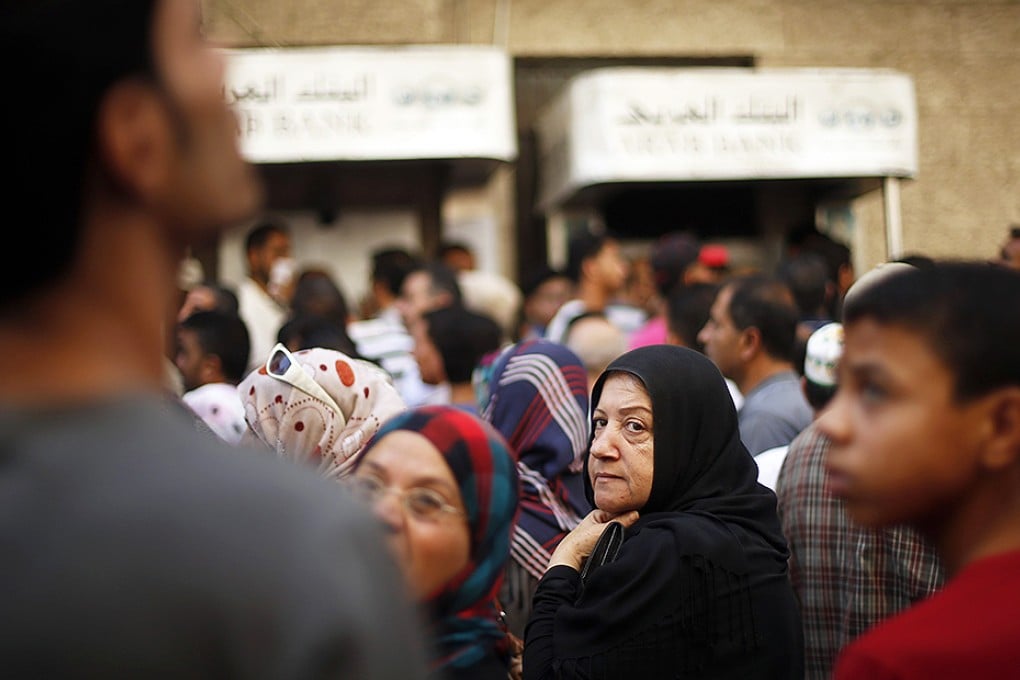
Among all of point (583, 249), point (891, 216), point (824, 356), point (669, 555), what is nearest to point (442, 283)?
point (583, 249)

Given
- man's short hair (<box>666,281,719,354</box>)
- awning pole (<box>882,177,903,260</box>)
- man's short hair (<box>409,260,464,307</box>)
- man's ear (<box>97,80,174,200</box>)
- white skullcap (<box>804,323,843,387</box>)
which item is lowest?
white skullcap (<box>804,323,843,387</box>)

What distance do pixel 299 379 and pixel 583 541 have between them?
807mm

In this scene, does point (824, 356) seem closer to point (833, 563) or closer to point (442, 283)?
point (833, 563)

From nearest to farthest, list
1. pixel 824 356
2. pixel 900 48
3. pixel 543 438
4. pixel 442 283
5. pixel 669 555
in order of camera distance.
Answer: pixel 669 555
pixel 543 438
pixel 824 356
pixel 442 283
pixel 900 48

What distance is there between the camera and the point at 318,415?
10.5 ft

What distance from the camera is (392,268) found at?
27.6 ft

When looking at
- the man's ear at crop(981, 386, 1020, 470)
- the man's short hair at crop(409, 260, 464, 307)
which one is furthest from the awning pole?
the man's ear at crop(981, 386, 1020, 470)

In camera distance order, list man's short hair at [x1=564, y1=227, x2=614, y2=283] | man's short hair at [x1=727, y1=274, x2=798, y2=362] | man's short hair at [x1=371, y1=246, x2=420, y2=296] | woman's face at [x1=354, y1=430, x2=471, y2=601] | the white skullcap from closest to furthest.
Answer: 1. woman's face at [x1=354, y1=430, x2=471, y2=601]
2. the white skullcap
3. man's short hair at [x1=727, y1=274, x2=798, y2=362]
4. man's short hair at [x1=564, y1=227, x2=614, y2=283]
5. man's short hair at [x1=371, y1=246, x2=420, y2=296]

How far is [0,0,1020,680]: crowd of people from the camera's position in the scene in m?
1.09

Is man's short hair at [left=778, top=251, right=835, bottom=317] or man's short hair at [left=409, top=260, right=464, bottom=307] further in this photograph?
man's short hair at [left=409, top=260, right=464, bottom=307]

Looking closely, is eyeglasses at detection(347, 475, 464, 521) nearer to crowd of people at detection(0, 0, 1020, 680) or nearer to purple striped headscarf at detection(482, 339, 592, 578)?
crowd of people at detection(0, 0, 1020, 680)

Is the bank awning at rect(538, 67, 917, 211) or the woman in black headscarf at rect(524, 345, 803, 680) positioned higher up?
the bank awning at rect(538, 67, 917, 211)

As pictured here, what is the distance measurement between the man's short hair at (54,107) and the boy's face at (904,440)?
103cm

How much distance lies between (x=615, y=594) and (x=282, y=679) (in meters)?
2.02
